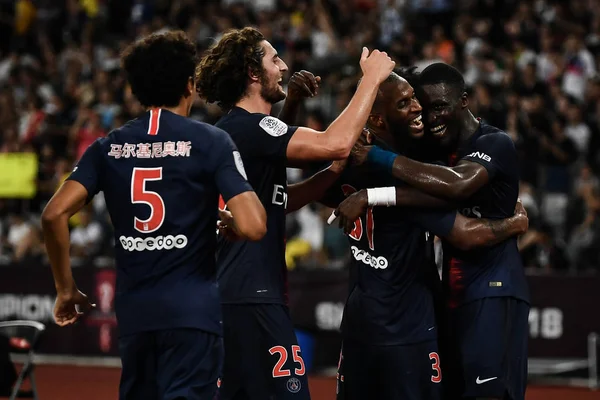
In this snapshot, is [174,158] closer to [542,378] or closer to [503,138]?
[503,138]

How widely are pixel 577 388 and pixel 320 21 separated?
9.03 metres

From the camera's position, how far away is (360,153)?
604 centimetres

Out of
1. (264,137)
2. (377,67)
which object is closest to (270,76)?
→ (264,137)

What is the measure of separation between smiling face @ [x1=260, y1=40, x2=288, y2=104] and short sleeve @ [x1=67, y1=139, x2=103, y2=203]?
4.08 ft

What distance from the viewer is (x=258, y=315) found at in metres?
5.59

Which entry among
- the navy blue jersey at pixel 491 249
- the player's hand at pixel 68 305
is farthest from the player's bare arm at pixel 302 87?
the player's hand at pixel 68 305

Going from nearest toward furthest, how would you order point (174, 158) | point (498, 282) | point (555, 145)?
1. point (174, 158)
2. point (498, 282)
3. point (555, 145)

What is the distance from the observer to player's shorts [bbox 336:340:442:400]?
5836 mm

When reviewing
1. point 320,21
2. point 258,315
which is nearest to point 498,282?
point 258,315

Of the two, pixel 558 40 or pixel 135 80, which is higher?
pixel 558 40

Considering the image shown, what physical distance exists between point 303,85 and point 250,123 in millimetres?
635

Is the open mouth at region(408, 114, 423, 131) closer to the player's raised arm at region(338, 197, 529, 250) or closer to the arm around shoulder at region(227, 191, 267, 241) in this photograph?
the player's raised arm at region(338, 197, 529, 250)

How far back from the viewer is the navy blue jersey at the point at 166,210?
4.91 m

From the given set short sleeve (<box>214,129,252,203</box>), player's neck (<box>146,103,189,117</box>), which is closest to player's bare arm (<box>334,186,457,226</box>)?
short sleeve (<box>214,129,252,203</box>)
